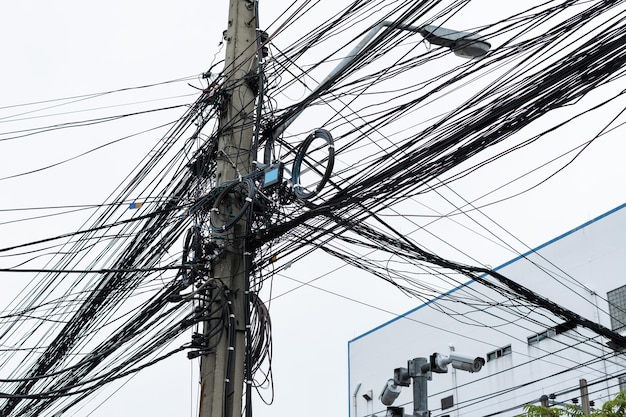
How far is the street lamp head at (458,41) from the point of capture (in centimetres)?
726

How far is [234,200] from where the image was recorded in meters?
8.26

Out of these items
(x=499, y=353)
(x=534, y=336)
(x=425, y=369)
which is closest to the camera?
(x=425, y=369)

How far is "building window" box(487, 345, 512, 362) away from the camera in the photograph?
22047mm

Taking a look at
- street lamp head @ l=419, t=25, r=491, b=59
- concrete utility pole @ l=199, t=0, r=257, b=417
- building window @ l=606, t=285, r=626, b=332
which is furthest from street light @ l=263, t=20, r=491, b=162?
building window @ l=606, t=285, r=626, b=332

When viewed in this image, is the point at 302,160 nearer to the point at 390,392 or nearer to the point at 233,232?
the point at 233,232

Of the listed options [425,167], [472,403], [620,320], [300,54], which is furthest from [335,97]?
[472,403]

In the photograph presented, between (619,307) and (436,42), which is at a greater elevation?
(619,307)

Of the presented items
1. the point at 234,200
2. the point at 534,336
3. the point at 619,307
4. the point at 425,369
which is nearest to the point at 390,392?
the point at 425,369

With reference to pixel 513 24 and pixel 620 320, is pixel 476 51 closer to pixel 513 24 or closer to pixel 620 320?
pixel 513 24

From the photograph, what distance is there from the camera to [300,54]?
8.85 m

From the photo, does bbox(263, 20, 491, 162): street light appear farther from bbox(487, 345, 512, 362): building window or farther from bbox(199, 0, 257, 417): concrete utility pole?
bbox(487, 345, 512, 362): building window

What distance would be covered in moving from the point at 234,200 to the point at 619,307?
13.3 m

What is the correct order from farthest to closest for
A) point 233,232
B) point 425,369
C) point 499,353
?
point 499,353 < point 425,369 < point 233,232

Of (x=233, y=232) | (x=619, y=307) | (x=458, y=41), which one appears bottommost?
(x=233, y=232)
